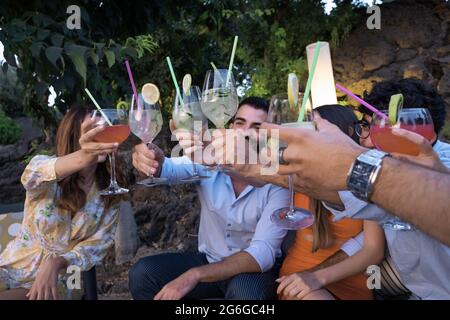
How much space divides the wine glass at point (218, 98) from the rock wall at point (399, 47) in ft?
15.4

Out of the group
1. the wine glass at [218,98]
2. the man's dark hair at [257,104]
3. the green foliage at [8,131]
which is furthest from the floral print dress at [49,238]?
the green foliage at [8,131]

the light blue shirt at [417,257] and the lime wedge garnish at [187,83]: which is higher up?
the lime wedge garnish at [187,83]

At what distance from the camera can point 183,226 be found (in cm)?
532

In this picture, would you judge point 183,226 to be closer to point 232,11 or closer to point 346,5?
point 232,11

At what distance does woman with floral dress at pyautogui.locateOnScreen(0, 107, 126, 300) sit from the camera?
213cm

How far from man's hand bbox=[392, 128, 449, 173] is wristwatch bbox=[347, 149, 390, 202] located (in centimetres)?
43

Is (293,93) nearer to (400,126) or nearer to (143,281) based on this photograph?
(400,126)

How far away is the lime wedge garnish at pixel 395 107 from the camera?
4.96ft

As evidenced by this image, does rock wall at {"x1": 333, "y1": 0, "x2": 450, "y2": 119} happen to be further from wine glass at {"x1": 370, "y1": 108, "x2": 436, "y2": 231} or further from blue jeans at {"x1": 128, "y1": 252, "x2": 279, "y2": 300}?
wine glass at {"x1": 370, "y1": 108, "x2": 436, "y2": 231}

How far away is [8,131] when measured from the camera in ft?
35.8

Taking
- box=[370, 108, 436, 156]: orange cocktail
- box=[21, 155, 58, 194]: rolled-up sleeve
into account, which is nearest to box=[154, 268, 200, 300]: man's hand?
box=[21, 155, 58, 194]: rolled-up sleeve

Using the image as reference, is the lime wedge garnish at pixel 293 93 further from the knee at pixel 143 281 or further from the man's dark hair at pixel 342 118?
the knee at pixel 143 281

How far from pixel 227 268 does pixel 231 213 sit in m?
0.35

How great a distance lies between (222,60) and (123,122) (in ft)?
10.2
